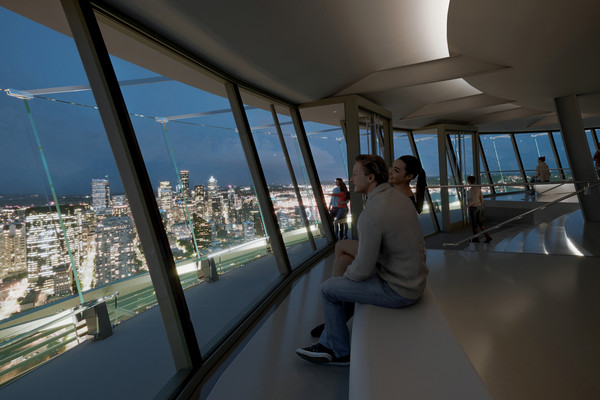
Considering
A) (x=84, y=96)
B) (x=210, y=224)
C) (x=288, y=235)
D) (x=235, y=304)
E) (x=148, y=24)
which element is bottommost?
(x=235, y=304)

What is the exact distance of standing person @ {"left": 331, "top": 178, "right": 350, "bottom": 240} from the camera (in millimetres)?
6629

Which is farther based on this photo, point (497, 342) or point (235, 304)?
point (235, 304)

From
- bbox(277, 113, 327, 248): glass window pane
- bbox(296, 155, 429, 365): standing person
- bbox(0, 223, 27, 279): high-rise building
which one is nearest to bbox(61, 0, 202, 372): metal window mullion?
bbox(0, 223, 27, 279): high-rise building

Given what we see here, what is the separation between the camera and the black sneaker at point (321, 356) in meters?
2.12

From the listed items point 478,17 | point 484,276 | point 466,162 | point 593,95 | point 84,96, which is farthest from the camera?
point 466,162

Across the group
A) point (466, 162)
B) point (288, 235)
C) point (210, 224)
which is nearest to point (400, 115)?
point (466, 162)

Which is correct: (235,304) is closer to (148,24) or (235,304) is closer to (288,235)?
(288,235)

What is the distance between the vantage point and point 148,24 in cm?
260

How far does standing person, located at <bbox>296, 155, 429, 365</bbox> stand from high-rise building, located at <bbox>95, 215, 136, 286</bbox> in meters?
1.38

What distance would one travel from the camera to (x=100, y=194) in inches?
78.3

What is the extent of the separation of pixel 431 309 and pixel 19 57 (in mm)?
2764

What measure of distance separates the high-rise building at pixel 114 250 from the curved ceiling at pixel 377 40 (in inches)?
61.4

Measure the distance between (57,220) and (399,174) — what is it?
2.72 metres

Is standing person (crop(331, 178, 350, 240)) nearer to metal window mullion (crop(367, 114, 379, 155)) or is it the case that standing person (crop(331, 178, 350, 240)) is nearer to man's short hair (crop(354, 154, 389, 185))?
metal window mullion (crop(367, 114, 379, 155))
